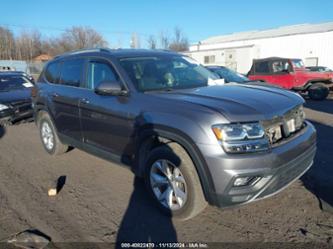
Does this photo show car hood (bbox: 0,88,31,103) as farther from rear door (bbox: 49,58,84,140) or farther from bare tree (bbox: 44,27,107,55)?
bare tree (bbox: 44,27,107,55)

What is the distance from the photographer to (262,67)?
604 inches

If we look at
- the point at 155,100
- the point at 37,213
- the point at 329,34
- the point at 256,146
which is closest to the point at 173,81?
the point at 155,100

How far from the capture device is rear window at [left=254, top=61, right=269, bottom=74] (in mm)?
15141

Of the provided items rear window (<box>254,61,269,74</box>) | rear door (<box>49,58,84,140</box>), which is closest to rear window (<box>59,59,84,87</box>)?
rear door (<box>49,58,84,140</box>)

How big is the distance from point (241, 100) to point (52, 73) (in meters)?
4.00

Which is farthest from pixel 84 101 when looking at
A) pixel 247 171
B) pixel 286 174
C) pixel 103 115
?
pixel 286 174

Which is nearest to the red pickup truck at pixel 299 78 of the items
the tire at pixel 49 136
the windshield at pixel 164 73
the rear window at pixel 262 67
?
the rear window at pixel 262 67

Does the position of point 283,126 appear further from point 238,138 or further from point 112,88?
point 112,88

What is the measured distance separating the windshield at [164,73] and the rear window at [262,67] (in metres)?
11.2

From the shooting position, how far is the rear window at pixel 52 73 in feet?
18.8

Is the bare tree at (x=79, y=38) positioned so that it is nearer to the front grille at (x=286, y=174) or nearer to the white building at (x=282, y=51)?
the white building at (x=282, y=51)

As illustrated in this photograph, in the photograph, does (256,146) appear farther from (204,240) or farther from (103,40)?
(103,40)

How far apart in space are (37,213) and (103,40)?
253ft

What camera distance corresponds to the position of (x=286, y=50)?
31.8 meters
